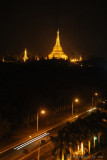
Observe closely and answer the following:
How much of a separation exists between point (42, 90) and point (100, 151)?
15471 millimetres

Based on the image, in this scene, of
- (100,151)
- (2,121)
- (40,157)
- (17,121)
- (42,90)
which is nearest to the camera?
(40,157)

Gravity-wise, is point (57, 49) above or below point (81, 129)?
above

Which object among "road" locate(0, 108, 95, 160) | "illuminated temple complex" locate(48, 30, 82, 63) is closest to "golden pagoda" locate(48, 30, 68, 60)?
"illuminated temple complex" locate(48, 30, 82, 63)

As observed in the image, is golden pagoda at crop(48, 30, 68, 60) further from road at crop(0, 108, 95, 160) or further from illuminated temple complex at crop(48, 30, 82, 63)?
road at crop(0, 108, 95, 160)

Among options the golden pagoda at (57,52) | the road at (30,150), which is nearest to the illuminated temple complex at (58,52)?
the golden pagoda at (57,52)

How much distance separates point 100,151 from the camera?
38.1 feet

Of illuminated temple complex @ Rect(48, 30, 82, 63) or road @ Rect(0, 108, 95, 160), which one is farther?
illuminated temple complex @ Rect(48, 30, 82, 63)

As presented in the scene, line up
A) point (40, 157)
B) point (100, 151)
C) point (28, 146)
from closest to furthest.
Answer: point (40, 157) → point (100, 151) → point (28, 146)

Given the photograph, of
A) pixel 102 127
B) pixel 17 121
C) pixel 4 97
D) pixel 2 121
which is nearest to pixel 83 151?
pixel 102 127

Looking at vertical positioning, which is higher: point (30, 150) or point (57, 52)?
point (57, 52)

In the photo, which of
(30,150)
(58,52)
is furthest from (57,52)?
(30,150)

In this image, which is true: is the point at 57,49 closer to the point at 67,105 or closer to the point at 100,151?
the point at 67,105

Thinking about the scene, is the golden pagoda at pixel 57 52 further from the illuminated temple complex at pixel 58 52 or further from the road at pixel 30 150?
the road at pixel 30 150

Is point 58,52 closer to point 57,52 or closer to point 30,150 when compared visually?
point 57,52
